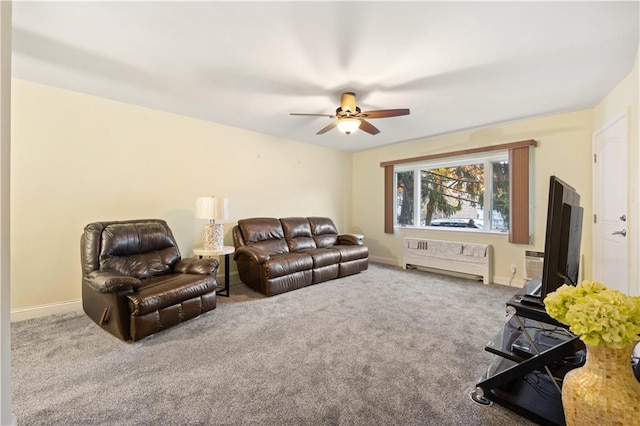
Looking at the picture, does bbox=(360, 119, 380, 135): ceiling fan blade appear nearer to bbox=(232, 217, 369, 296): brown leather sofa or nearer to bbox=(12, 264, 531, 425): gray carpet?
bbox=(232, 217, 369, 296): brown leather sofa

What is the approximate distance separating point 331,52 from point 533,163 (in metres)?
3.39

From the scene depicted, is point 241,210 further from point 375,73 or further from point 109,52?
point 375,73

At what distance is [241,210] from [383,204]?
111 inches

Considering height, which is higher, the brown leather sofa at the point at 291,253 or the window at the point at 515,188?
the window at the point at 515,188

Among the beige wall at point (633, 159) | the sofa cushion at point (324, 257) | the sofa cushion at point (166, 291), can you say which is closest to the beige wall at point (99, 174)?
the sofa cushion at point (166, 291)

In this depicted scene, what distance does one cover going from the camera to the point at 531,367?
136 cm

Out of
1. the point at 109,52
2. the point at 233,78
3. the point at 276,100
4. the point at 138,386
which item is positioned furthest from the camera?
the point at 276,100

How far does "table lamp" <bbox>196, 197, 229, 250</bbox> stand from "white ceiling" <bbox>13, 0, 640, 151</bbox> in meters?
1.17

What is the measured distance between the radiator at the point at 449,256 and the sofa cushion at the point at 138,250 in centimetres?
373

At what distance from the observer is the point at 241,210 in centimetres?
436

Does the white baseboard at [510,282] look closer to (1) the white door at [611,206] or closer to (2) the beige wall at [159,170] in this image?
(2) the beige wall at [159,170]

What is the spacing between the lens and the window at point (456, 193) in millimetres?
4180

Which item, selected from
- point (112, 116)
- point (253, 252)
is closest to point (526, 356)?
point (253, 252)

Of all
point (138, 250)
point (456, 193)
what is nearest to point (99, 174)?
point (138, 250)
